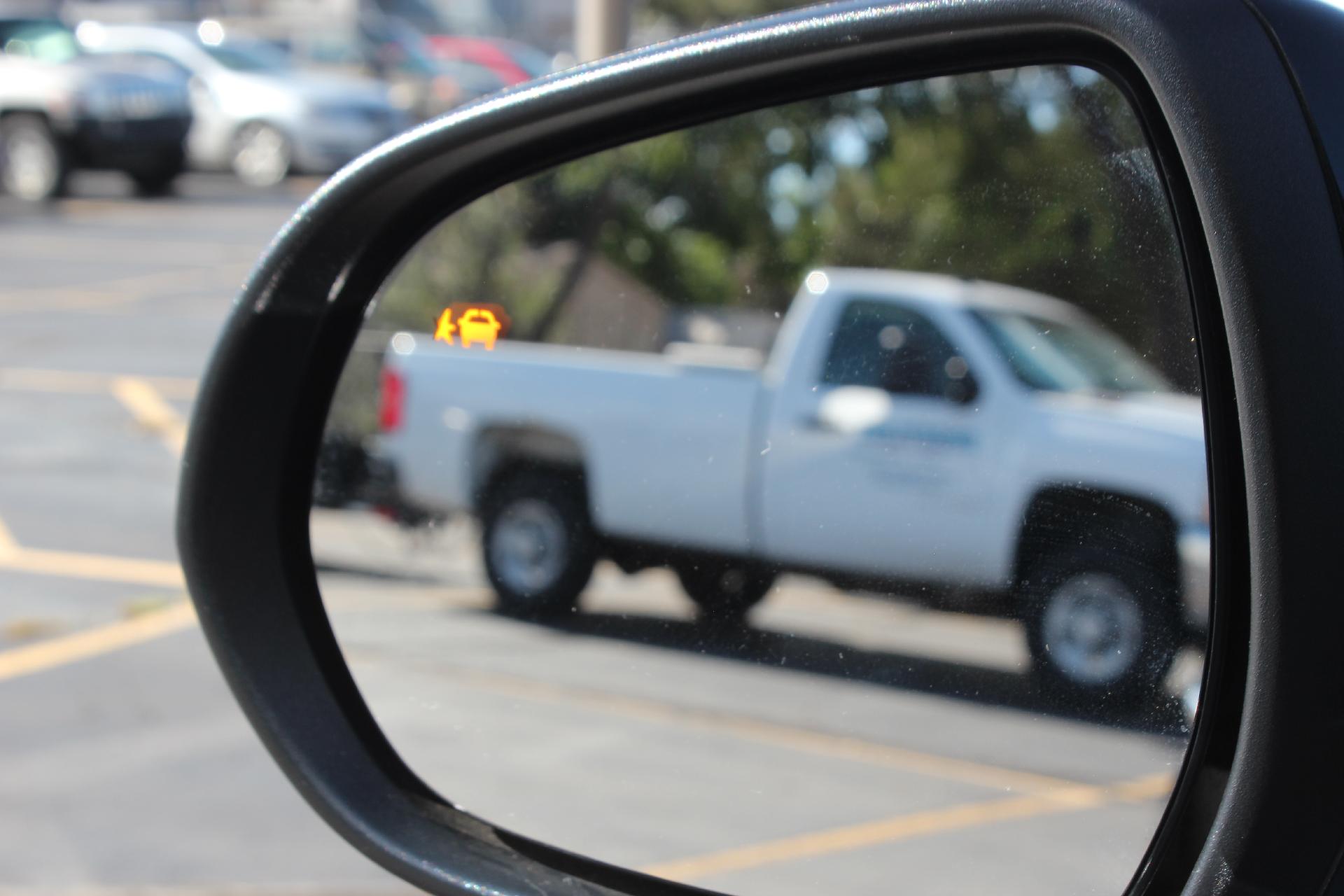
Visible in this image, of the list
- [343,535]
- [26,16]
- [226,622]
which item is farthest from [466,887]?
[26,16]

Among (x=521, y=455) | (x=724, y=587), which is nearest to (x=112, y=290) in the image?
(x=521, y=455)

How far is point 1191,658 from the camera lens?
45.7 inches

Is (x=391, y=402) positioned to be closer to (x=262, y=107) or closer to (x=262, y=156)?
(x=262, y=107)

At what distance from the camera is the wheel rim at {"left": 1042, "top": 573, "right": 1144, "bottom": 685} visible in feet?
3.99

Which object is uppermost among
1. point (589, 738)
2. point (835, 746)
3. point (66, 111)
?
point (66, 111)

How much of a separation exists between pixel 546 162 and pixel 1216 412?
2.75 feet

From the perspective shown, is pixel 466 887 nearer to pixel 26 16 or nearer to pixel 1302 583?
pixel 1302 583

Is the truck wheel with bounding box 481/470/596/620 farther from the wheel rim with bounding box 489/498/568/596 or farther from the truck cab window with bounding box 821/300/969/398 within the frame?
the truck cab window with bounding box 821/300/969/398

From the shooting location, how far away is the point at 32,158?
20297 millimetres

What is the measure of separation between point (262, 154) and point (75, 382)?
38.9 ft

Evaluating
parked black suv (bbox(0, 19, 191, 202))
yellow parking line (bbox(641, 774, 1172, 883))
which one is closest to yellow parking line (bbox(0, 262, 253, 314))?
parked black suv (bbox(0, 19, 191, 202))

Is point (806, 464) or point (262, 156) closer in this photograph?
point (806, 464)

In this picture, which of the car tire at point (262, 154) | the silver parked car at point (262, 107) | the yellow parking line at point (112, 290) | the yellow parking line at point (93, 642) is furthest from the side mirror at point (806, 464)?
the car tire at point (262, 154)

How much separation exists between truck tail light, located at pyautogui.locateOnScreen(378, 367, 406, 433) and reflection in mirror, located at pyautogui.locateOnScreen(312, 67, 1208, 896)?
0.02 m
